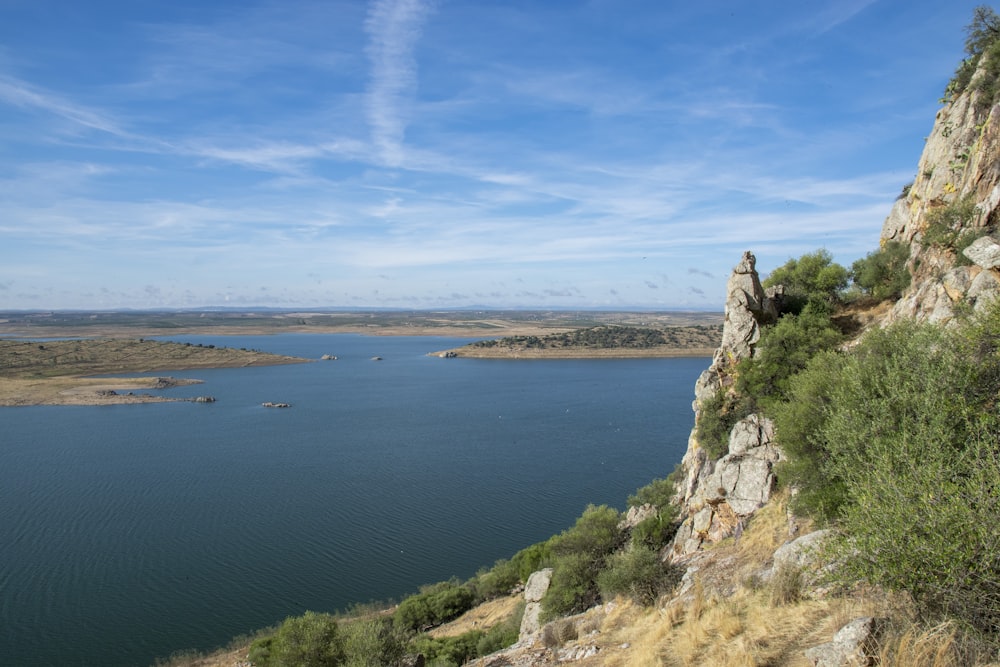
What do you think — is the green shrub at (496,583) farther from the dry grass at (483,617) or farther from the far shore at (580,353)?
the far shore at (580,353)

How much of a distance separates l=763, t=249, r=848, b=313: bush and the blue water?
16.7m

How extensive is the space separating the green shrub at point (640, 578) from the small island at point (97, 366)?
7347cm

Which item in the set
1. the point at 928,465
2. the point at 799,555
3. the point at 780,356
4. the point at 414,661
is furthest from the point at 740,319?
the point at 414,661

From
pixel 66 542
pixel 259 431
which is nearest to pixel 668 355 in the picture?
pixel 259 431

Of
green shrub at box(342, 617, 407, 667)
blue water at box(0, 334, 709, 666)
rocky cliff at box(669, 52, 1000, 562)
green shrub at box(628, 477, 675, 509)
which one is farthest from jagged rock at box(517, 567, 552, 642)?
blue water at box(0, 334, 709, 666)

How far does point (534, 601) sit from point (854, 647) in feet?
46.4

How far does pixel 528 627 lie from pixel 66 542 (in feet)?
89.0

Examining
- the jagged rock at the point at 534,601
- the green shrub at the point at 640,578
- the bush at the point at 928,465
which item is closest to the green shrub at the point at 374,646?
the jagged rock at the point at 534,601

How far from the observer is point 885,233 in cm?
2584

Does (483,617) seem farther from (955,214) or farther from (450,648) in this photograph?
(955,214)

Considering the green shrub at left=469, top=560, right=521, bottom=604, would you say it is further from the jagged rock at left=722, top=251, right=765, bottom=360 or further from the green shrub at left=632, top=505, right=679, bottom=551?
the jagged rock at left=722, top=251, right=765, bottom=360

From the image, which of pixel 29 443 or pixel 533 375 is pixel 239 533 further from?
pixel 533 375

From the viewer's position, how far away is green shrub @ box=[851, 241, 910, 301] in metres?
21.7

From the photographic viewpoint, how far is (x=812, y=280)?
81.5 ft
